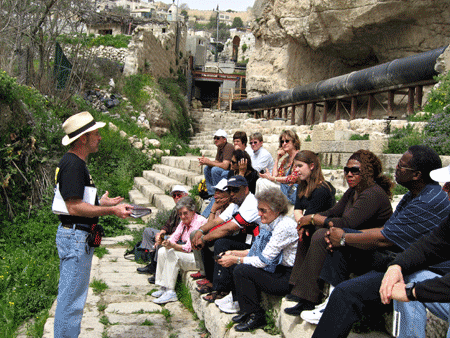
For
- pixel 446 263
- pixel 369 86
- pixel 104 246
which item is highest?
pixel 369 86

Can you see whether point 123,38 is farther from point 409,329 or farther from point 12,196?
point 409,329

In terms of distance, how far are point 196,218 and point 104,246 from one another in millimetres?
2496

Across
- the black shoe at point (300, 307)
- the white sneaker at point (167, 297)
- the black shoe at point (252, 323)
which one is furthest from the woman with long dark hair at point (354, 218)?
the white sneaker at point (167, 297)

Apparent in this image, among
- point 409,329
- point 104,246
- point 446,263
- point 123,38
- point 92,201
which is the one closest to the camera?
point 409,329

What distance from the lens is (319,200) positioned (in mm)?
3834

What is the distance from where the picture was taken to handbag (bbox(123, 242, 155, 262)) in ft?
19.4

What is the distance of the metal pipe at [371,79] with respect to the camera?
9847 mm

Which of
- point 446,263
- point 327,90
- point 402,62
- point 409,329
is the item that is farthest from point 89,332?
point 327,90

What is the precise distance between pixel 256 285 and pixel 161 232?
6.25 feet

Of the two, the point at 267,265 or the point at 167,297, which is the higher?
the point at 267,265

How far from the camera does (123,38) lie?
60.1 feet

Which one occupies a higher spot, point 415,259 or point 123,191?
point 415,259

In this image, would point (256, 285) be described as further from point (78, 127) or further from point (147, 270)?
point (147, 270)

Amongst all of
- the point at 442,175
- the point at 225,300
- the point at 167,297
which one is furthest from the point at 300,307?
the point at 167,297
